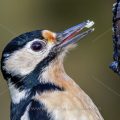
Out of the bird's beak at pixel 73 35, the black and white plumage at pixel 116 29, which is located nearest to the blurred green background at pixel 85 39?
the bird's beak at pixel 73 35

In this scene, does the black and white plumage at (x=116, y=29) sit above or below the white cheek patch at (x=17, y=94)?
below

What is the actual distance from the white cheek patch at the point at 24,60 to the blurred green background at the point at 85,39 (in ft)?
12.2

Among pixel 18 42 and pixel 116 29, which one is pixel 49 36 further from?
pixel 116 29

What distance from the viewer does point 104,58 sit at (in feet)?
33.1

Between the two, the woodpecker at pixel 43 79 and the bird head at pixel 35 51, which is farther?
the bird head at pixel 35 51

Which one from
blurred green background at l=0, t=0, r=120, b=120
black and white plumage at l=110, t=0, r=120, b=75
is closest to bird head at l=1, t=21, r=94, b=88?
black and white plumage at l=110, t=0, r=120, b=75

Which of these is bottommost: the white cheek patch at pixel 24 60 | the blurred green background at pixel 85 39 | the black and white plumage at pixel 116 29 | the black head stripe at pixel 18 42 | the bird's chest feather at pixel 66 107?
the bird's chest feather at pixel 66 107

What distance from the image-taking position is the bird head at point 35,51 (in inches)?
233

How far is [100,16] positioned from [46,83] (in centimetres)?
429

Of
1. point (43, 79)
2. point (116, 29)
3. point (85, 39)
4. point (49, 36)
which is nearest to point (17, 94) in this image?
point (43, 79)

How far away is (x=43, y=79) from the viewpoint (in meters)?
5.91

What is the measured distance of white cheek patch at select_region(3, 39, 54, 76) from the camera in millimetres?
5953

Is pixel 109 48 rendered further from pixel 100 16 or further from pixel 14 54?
pixel 14 54

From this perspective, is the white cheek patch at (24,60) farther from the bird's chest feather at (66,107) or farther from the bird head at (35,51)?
the bird's chest feather at (66,107)
